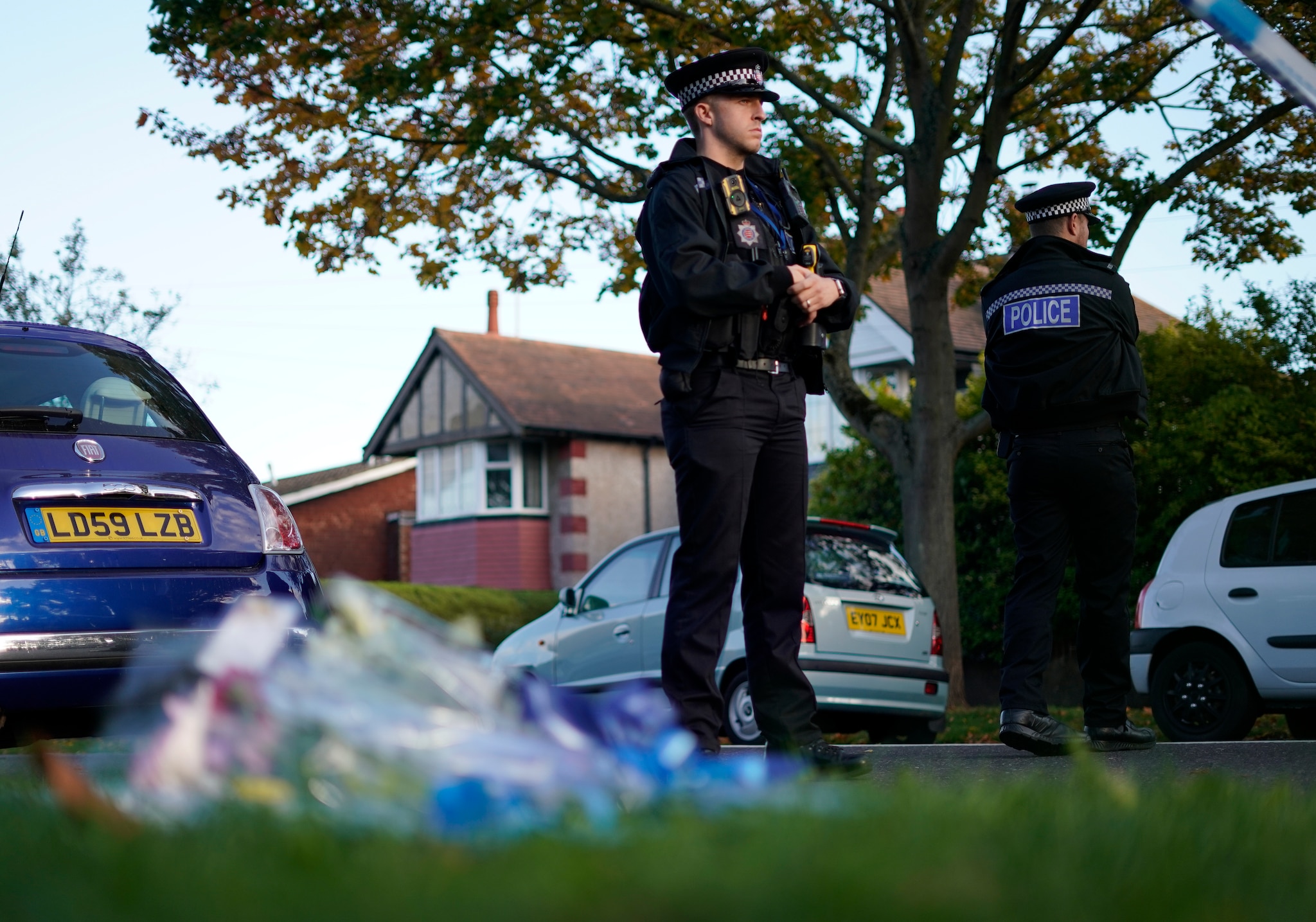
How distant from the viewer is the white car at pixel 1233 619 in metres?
8.12

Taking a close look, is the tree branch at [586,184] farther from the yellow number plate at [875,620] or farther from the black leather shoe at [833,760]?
the black leather shoe at [833,760]

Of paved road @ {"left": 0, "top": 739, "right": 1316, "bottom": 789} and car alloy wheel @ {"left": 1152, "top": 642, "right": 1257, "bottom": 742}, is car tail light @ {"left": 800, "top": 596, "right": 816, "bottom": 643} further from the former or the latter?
paved road @ {"left": 0, "top": 739, "right": 1316, "bottom": 789}

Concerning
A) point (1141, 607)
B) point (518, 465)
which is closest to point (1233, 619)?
point (1141, 607)

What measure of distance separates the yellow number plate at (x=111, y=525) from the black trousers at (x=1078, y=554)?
329 cm

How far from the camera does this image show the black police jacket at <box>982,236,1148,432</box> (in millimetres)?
5961

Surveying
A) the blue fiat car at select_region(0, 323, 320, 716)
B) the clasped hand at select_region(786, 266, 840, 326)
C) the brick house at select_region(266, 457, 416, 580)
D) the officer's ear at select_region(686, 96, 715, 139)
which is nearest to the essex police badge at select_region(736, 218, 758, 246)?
the clasped hand at select_region(786, 266, 840, 326)

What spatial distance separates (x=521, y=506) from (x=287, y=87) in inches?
A: 885

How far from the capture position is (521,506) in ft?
121

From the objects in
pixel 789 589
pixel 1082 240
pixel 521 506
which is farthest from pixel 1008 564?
pixel 521 506

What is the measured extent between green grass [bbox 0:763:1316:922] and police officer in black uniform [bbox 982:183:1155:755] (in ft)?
12.3

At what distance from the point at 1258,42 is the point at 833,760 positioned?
2452mm

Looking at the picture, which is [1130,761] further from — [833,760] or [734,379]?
[734,379]

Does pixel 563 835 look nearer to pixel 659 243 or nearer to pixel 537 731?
pixel 537 731

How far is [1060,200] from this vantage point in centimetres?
630
